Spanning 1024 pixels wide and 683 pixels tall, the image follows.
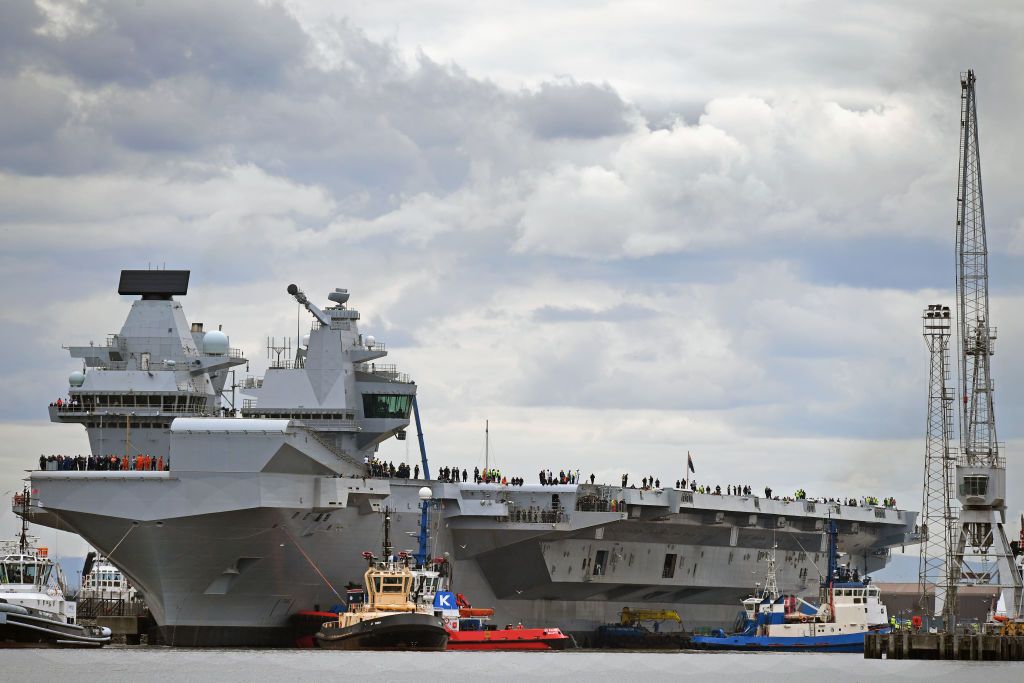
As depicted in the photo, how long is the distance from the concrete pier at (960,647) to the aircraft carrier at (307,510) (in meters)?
12.0

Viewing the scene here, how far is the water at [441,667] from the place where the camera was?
1706 inches

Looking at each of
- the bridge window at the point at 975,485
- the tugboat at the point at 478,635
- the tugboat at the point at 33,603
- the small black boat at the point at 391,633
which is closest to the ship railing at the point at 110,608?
the tugboat at the point at 33,603

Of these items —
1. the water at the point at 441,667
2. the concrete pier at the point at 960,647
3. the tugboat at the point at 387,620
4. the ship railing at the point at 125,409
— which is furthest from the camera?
the ship railing at the point at 125,409

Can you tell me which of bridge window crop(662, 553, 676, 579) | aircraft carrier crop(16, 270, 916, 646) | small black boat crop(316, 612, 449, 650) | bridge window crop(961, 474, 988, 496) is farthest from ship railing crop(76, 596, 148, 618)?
bridge window crop(961, 474, 988, 496)

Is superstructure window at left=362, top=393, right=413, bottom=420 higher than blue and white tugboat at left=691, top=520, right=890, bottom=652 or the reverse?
higher

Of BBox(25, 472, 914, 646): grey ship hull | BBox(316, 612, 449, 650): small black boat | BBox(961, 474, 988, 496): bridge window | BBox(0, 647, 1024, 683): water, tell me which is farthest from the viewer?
BBox(961, 474, 988, 496): bridge window

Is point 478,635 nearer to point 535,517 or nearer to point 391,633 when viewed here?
point 391,633

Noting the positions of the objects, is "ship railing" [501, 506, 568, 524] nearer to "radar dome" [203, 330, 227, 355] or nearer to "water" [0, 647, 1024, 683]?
"water" [0, 647, 1024, 683]

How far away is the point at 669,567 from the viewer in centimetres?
6612

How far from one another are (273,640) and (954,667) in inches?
757

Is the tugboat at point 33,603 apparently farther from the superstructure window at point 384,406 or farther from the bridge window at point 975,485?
the bridge window at point 975,485

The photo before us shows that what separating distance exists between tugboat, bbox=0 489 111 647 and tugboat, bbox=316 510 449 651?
24.6 ft

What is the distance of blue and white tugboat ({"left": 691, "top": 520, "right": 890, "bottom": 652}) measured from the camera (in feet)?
191

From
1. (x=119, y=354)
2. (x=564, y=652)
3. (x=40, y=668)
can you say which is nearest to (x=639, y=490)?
(x=564, y=652)
